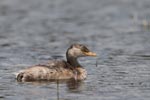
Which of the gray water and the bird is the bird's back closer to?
the bird

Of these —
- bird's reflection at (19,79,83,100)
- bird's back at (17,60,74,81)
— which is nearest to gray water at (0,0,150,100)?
bird's reflection at (19,79,83,100)

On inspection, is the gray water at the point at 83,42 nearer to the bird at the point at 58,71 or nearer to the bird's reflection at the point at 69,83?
the bird's reflection at the point at 69,83

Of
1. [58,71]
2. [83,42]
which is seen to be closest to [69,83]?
[58,71]

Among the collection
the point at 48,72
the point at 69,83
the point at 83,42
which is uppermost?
the point at 83,42

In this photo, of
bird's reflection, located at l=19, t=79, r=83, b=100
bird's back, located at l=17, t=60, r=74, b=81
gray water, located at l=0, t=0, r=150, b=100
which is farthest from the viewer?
bird's back, located at l=17, t=60, r=74, b=81

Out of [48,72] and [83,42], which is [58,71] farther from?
[83,42]

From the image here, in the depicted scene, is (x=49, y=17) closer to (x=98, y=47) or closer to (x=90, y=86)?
(x=98, y=47)

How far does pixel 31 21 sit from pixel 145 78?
13585 mm

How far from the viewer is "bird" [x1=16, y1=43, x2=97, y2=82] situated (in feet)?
52.3

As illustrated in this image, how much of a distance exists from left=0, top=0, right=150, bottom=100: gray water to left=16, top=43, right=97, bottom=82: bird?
26 cm

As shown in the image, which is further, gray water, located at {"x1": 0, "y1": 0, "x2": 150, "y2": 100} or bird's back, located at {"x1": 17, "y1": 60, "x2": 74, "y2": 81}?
bird's back, located at {"x1": 17, "y1": 60, "x2": 74, "y2": 81}

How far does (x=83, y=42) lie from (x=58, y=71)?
23.0 ft

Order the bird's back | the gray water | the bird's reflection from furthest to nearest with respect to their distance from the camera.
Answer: the bird's back
the bird's reflection
the gray water

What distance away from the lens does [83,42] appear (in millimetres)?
23312
